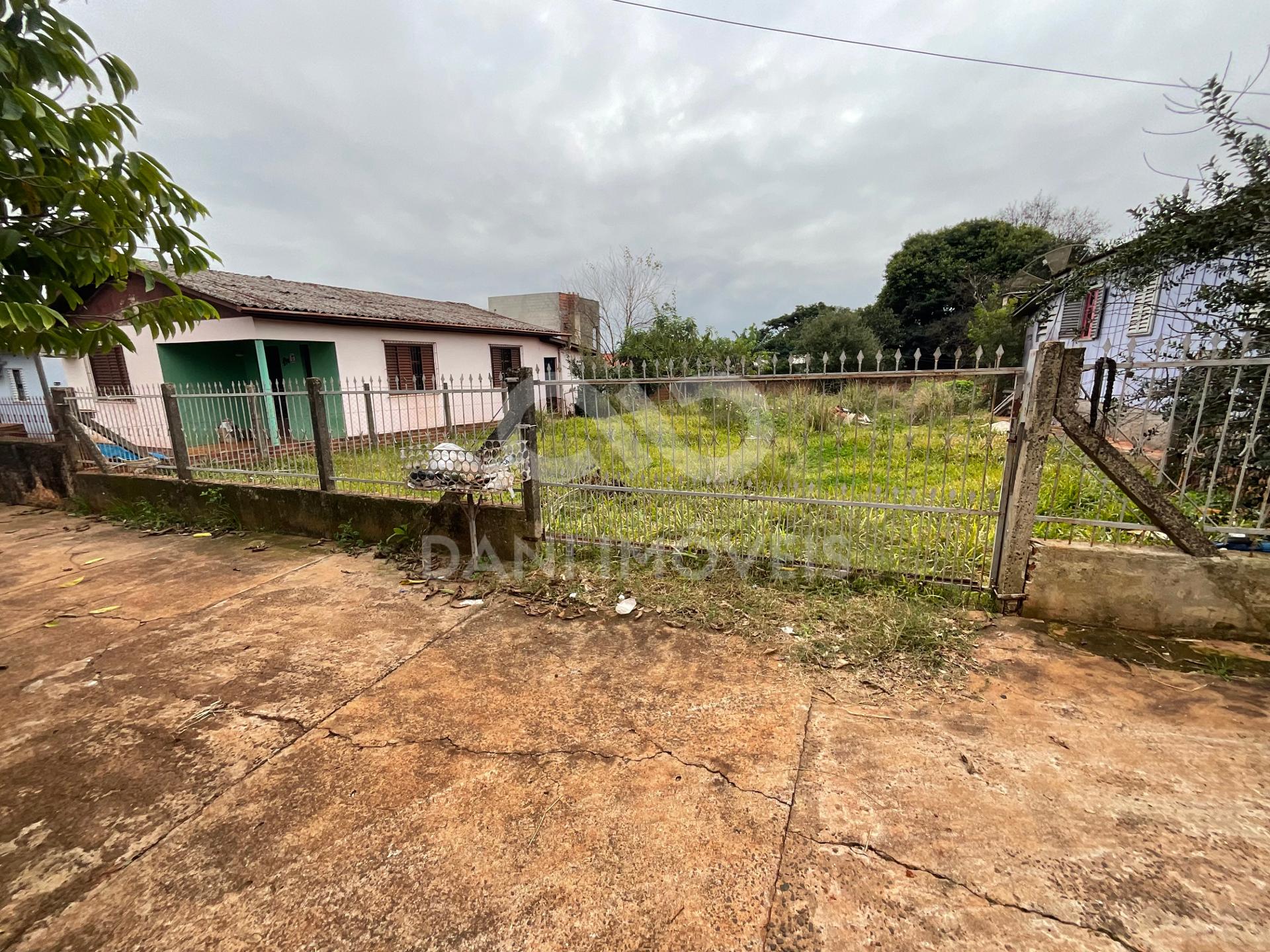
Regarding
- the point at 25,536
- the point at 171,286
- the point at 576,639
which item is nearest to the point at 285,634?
the point at 576,639

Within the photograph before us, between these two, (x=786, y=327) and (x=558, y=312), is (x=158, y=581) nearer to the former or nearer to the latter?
(x=558, y=312)

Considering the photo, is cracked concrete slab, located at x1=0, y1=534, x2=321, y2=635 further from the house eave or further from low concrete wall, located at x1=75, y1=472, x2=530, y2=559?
the house eave

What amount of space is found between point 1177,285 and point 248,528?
8646 millimetres

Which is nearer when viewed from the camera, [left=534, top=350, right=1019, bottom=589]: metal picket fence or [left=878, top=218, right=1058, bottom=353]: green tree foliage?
[left=534, top=350, right=1019, bottom=589]: metal picket fence

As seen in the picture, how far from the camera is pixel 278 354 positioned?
10539mm

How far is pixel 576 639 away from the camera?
3.22m

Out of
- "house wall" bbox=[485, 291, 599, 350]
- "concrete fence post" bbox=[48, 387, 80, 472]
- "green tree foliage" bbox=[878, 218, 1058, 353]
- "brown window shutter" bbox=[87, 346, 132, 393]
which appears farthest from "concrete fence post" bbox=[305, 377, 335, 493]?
"green tree foliage" bbox=[878, 218, 1058, 353]

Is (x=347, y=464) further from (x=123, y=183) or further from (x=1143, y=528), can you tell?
(x=1143, y=528)

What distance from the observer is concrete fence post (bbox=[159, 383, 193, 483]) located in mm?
5677

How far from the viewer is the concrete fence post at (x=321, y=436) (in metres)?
4.82

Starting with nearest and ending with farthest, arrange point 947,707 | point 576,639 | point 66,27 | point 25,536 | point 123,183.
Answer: point 66,27 → point 123,183 → point 947,707 → point 576,639 → point 25,536

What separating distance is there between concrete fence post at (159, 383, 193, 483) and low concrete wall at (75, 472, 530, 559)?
0.23 m

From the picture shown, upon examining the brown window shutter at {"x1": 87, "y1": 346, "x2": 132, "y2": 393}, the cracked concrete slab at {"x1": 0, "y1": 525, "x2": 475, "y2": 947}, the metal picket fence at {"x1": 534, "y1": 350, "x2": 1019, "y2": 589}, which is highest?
the brown window shutter at {"x1": 87, "y1": 346, "x2": 132, "y2": 393}

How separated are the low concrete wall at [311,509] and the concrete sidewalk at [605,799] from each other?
130 cm
